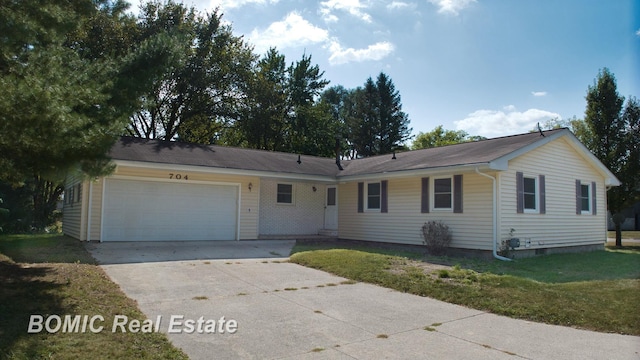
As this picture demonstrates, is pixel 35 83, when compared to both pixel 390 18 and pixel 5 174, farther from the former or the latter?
pixel 390 18

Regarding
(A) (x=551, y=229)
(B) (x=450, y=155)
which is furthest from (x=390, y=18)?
(A) (x=551, y=229)

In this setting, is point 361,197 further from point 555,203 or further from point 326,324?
point 326,324

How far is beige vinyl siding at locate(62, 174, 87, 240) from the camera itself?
12508 mm

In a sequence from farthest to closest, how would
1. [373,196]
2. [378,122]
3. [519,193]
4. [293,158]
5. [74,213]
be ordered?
[378,122] → [293,158] → [373,196] → [74,213] → [519,193]

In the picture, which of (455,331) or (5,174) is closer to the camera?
(455,331)

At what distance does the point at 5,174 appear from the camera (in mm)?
6578

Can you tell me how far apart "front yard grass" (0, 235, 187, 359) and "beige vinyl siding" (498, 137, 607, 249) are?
9.98 m

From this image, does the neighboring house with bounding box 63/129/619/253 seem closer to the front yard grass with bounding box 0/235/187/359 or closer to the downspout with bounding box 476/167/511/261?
the downspout with bounding box 476/167/511/261

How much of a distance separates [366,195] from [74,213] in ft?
34.0

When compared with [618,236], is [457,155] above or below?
above

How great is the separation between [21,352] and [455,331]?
16.3 ft

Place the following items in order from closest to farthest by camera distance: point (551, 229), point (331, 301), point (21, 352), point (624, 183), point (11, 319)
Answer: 1. point (21, 352)
2. point (11, 319)
3. point (331, 301)
4. point (551, 229)
5. point (624, 183)

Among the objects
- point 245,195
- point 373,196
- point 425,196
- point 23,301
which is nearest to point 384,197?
point 373,196

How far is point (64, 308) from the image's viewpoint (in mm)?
5465
